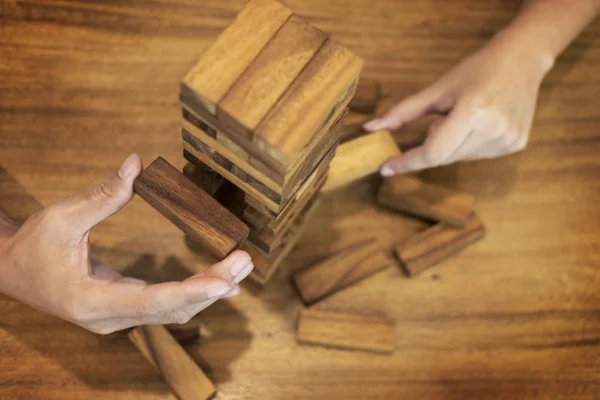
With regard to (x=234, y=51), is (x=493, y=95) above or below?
below

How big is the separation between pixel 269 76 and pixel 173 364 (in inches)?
18.1

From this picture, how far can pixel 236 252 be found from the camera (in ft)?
2.03

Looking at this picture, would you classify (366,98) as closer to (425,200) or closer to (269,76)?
(425,200)

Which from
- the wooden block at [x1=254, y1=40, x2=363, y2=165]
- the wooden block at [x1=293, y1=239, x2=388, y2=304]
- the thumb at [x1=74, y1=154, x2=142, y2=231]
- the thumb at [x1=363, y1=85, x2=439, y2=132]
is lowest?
the wooden block at [x1=293, y1=239, x2=388, y2=304]

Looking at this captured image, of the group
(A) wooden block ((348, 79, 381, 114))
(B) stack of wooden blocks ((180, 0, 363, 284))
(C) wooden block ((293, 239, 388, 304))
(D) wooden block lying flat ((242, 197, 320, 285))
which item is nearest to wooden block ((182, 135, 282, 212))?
(B) stack of wooden blocks ((180, 0, 363, 284))

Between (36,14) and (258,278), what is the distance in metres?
0.60

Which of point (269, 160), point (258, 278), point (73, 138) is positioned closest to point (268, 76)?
point (269, 160)

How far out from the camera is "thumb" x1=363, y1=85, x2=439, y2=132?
3.00ft

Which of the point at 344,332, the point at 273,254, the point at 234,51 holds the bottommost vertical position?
the point at 344,332

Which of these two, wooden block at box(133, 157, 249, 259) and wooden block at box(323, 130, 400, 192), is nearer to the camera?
wooden block at box(133, 157, 249, 259)

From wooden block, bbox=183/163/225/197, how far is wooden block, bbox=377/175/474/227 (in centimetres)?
31

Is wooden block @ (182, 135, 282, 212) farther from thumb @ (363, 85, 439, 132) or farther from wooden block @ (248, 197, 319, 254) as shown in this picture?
thumb @ (363, 85, 439, 132)

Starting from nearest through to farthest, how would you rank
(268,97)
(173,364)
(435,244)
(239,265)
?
(268,97) → (239,265) → (173,364) → (435,244)

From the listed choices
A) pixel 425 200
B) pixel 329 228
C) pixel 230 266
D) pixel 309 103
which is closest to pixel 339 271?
pixel 329 228
